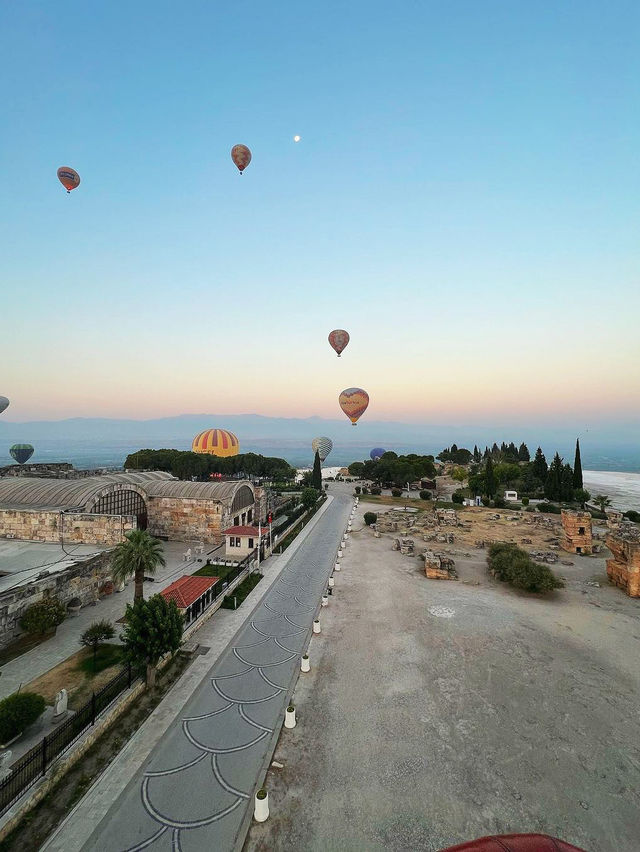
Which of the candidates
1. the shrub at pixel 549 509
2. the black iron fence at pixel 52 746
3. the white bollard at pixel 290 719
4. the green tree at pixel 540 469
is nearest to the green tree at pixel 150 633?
the black iron fence at pixel 52 746

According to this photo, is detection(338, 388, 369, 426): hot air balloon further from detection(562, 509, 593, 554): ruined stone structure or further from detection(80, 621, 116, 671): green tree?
detection(80, 621, 116, 671): green tree

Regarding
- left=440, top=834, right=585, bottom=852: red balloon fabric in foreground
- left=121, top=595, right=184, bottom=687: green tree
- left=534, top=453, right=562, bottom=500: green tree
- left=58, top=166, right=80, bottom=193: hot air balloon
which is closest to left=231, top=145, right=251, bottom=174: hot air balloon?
left=58, top=166, right=80, bottom=193: hot air balloon

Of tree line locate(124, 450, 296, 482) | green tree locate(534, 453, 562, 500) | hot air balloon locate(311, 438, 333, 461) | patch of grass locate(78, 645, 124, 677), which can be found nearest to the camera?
patch of grass locate(78, 645, 124, 677)

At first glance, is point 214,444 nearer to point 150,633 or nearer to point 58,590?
point 58,590

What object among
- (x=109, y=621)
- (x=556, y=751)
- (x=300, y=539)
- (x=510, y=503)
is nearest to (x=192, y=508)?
(x=300, y=539)

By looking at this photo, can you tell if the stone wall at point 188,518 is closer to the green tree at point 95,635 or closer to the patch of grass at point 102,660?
the patch of grass at point 102,660

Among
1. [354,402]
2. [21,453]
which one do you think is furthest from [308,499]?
[21,453]

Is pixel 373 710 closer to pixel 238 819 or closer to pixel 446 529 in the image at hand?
pixel 238 819
